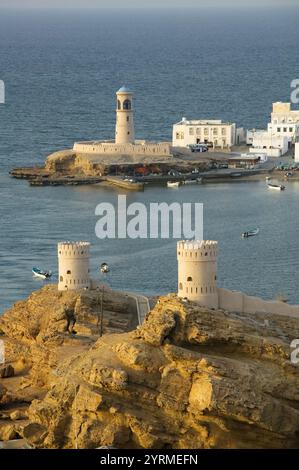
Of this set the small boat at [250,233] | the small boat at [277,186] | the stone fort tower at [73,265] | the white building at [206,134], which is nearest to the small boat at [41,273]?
the stone fort tower at [73,265]

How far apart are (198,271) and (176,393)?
18.3 ft

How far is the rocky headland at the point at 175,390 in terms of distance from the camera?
1706 inches

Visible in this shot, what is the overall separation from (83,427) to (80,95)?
9385cm

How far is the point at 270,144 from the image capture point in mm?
98062

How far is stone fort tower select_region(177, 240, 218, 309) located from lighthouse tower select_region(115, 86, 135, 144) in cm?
4579

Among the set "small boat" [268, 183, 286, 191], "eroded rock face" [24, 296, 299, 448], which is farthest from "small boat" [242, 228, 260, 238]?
"eroded rock face" [24, 296, 299, 448]

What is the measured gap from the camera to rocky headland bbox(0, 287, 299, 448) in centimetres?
4334

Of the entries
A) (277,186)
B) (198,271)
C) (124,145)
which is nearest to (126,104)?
(124,145)

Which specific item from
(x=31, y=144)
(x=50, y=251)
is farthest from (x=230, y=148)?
(x=50, y=251)

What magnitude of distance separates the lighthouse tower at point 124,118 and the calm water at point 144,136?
5.29 m

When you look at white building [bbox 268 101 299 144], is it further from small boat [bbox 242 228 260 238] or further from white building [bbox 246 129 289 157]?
small boat [bbox 242 228 260 238]

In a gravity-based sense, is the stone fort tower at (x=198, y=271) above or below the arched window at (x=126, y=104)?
below

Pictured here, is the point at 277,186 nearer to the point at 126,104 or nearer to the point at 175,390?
the point at 126,104

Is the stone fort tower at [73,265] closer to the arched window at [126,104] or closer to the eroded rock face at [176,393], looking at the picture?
the eroded rock face at [176,393]
